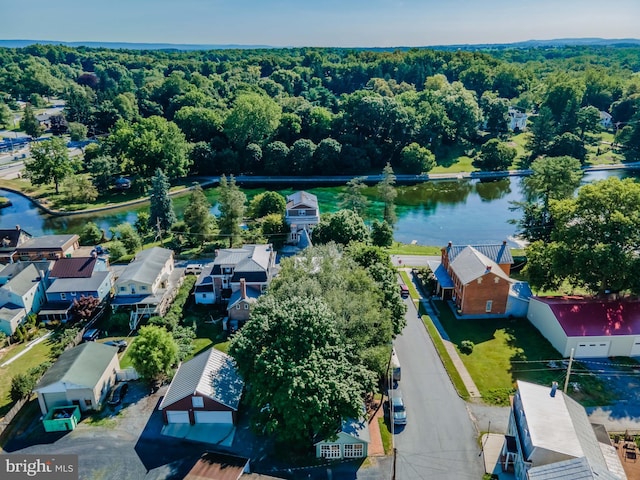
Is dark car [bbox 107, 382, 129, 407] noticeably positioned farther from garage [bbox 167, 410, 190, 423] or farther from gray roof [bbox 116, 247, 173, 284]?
gray roof [bbox 116, 247, 173, 284]

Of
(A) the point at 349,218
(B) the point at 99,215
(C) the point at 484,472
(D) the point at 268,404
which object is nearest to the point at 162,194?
(B) the point at 99,215

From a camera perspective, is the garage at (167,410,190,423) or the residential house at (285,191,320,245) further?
the residential house at (285,191,320,245)

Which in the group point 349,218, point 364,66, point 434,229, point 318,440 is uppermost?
point 364,66

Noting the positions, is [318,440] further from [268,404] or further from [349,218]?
[349,218]

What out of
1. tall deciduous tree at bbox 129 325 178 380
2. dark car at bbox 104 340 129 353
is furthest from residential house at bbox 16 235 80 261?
tall deciduous tree at bbox 129 325 178 380

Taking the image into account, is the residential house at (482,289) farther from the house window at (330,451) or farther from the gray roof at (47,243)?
the gray roof at (47,243)

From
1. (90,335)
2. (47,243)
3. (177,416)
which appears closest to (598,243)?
(177,416)
